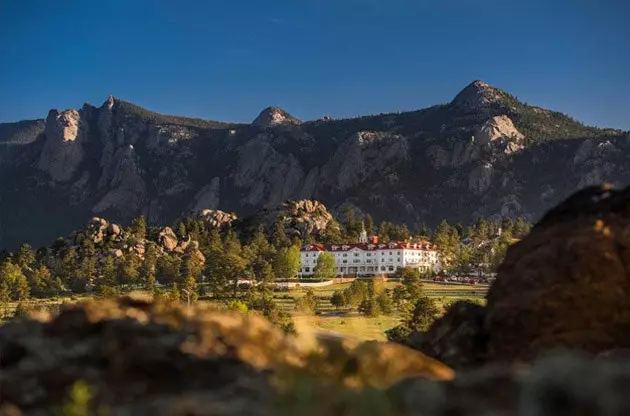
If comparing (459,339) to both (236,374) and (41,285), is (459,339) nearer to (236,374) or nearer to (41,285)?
(236,374)

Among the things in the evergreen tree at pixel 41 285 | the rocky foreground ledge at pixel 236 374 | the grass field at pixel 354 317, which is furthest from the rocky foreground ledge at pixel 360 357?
the evergreen tree at pixel 41 285

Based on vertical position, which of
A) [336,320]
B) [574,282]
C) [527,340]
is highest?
[574,282]

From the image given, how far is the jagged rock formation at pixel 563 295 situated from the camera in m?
10.9

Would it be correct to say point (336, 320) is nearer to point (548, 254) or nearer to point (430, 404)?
point (548, 254)

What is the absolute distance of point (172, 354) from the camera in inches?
281

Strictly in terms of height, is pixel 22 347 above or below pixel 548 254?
below

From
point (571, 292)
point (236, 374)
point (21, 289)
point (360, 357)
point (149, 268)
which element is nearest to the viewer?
point (236, 374)

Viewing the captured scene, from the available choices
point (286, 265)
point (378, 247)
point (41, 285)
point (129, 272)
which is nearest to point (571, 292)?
point (129, 272)

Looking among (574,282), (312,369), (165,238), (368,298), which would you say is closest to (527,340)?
(574,282)

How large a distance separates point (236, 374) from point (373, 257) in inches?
7062

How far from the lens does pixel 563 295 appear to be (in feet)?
36.6

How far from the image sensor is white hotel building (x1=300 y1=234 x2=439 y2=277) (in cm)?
18238

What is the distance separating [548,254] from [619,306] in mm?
1472

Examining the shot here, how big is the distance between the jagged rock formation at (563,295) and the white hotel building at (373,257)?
16900 centimetres
